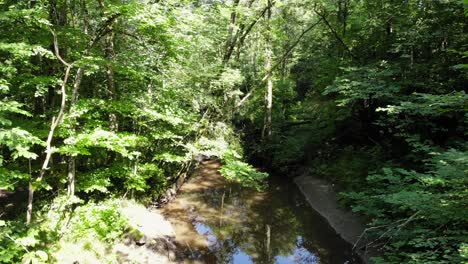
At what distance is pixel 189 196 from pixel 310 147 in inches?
302

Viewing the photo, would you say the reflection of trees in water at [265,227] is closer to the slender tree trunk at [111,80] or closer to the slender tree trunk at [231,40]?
the slender tree trunk at [111,80]

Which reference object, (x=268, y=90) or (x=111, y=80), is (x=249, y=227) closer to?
(x=111, y=80)

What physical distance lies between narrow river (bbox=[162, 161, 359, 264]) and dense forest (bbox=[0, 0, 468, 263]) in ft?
5.02

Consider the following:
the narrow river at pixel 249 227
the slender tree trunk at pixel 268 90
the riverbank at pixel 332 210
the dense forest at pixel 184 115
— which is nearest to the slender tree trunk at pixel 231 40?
the dense forest at pixel 184 115

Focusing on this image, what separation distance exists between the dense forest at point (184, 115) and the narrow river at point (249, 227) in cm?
153

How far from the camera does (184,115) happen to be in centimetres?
1186

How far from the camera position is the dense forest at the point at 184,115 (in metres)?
7.11

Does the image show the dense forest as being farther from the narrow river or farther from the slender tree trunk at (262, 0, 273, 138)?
the narrow river

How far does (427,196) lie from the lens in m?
6.73

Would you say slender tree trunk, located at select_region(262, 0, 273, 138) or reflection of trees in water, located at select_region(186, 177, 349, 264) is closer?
reflection of trees in water, located at select_region(186, 177, 349, 264)

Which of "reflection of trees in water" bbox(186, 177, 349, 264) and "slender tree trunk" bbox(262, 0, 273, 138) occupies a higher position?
"slender tree trunk" bbox(262, 0, 273, 138)

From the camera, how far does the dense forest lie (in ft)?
23.3

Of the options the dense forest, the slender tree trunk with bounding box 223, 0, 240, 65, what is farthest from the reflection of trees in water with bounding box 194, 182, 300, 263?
the slender tree trunk with bounding box 223, 0, 240, 65

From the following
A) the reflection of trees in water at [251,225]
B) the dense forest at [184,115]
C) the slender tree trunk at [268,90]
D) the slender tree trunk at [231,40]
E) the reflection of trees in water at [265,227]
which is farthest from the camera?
the slender tree trunk at [268,90]
